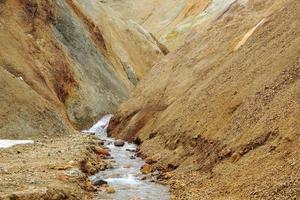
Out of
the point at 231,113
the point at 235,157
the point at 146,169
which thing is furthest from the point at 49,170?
the point at 231,113

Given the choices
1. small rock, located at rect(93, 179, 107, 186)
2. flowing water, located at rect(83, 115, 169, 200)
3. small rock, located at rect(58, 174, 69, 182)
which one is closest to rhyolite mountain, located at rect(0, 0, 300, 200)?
flowing water, located at rect(83, 115, 169, 200)

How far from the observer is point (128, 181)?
2328cm

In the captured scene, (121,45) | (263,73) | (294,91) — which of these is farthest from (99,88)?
(294,91)

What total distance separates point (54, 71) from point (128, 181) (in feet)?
87.0

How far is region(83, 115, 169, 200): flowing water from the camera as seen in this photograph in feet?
66.8

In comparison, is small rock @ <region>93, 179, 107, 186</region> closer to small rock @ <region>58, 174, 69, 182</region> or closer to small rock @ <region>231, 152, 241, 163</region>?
small rock @ <region>58, 174, 69, 182</region>

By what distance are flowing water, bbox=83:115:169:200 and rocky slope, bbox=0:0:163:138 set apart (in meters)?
6.92

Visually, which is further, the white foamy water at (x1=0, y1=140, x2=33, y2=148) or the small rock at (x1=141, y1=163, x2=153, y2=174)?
the white foamy water at (x1=0, y1=140, x2=33, y2=148)

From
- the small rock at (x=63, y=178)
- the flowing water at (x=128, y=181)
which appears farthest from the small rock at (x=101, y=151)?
the small rock at (x=63, y=178)

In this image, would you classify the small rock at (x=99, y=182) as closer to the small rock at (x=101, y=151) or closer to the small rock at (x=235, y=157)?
the small rock at (x=235, y=157)

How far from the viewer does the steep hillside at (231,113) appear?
18.9 metres

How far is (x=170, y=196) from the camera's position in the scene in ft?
66.8

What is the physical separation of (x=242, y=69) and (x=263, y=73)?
3444 mm

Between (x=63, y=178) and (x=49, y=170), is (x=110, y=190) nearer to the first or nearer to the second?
(x=63, y=178)
